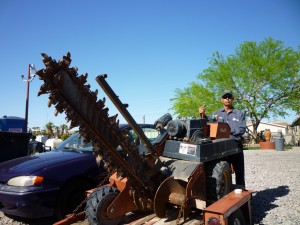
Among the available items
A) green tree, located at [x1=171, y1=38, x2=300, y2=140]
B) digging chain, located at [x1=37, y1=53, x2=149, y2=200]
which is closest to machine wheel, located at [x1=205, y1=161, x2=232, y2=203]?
digging chain, located at [x1=37, y1=53, x2=149, y2=200]

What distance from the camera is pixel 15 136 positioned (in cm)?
752

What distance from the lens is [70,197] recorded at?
15.4ft

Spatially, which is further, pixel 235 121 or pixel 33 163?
pixel 235 121

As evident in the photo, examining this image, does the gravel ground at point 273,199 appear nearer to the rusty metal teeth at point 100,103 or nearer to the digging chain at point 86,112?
the digging chain at point 86,112

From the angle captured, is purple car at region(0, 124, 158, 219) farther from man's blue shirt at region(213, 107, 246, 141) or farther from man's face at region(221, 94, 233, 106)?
man's face at region(221, 94, 233, 106)

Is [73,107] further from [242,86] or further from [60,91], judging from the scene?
[242,86]

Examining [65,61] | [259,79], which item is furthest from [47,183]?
[259,79]

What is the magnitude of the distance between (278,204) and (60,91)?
207 inches

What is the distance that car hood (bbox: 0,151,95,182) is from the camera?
14.8 feet

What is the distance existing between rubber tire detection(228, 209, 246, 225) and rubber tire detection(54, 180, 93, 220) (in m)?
2.53

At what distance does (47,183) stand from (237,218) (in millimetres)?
2883

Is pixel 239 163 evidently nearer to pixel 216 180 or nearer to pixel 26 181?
pixel 216 180

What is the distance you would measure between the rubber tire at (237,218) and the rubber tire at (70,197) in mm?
2535

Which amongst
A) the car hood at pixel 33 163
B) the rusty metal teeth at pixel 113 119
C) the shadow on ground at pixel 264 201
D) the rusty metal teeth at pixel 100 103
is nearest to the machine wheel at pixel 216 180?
the shadow on ground at pixel 264 201
